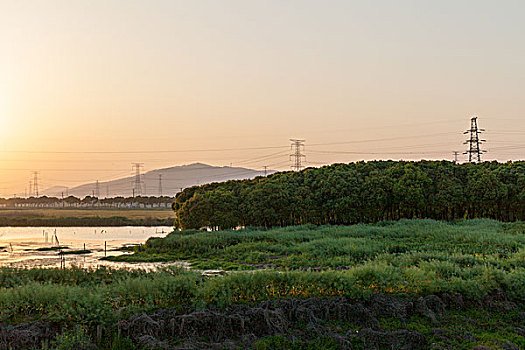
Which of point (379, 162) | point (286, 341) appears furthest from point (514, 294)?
point (379, 162)

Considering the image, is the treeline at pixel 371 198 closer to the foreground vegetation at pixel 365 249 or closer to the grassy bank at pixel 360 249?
the foreground vegetation at pixel 365 249

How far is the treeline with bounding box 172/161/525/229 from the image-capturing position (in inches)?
1633

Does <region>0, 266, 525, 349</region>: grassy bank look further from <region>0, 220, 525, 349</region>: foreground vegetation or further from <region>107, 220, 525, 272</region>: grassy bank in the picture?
<region>107, 220, 525, 272</region>: grassy bank

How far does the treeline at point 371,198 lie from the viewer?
41.5 m

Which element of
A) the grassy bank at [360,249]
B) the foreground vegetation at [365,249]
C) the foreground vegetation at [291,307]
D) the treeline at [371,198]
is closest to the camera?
the foreground vegetation at [291,307]

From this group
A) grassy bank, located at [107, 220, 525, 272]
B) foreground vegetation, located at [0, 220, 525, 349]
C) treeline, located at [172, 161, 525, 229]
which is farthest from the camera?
treeline, located at [172, 161, 525, 229]

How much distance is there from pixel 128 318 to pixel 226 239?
21.2m

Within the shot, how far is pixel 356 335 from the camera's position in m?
11.1

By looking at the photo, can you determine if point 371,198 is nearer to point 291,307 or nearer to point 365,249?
point 365,249

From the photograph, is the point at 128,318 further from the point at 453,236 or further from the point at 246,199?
the point at 246,199

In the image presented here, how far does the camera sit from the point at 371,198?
41562 millimetres

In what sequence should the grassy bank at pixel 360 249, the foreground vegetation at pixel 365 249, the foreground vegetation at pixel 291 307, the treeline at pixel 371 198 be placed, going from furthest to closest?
the treeline at pixel 371 198
the grassy bank at pixel 360 249
the foreground vegetation at pixel 365 249
the foreground vegetation at pixel 291 307

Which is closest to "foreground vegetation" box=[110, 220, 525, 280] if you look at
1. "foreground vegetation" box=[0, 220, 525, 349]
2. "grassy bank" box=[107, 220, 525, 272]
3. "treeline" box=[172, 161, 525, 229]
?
"grassy bank" box=[107, 220, 525, 272]

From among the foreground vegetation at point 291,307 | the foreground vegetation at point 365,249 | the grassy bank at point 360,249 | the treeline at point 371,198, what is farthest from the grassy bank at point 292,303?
the treeline at point 371,198
